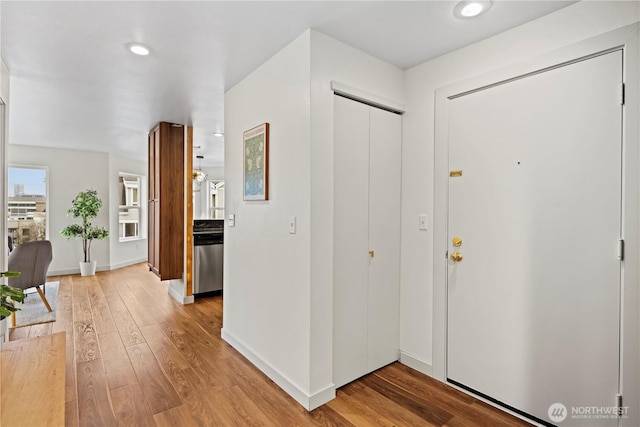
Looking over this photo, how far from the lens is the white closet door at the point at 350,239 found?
2.24m

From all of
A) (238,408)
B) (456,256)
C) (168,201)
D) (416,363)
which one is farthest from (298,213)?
(168,201)

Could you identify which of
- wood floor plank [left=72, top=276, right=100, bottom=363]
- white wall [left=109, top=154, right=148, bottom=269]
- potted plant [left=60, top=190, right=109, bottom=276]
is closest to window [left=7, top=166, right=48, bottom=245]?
potted plant [left=60, top=190, right=109, bottom=276]

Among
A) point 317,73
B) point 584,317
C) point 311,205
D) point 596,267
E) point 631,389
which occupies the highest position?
point 317,73

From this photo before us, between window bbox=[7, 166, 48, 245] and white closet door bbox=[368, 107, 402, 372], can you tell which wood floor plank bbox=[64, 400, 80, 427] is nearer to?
white closet door bbox=[368, 107, 402, 372]

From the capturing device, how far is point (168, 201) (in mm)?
4160

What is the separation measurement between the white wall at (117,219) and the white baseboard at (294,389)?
211 inches

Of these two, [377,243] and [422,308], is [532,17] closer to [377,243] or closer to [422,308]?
[377,243]

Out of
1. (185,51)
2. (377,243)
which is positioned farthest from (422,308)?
(185,51)

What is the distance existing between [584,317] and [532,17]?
5.63 feet

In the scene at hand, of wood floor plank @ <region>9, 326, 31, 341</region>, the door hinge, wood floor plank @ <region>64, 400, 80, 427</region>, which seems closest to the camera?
the door hinge

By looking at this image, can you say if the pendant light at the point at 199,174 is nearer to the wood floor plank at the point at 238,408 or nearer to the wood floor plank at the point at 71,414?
the wood floor plank at the point at 71,414

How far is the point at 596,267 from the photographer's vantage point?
1.73 metres

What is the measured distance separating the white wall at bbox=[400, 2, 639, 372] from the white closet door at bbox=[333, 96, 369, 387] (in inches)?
15.9

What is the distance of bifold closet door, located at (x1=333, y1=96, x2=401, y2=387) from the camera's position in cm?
226
